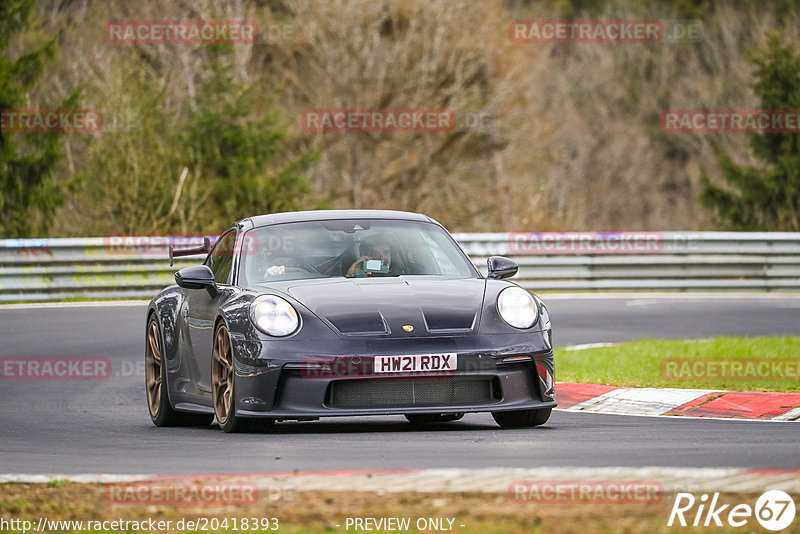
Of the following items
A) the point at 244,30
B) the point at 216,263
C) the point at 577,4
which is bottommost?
the point at 216,263

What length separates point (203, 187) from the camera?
28922 mm

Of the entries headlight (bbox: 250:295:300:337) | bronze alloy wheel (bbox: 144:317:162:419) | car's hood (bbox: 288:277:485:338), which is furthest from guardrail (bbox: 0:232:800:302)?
headlight (bbox: 250:295:300:337)

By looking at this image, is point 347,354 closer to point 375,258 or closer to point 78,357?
point 375,258

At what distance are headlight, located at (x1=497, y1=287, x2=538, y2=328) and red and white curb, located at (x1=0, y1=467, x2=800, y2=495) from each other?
2.44 m

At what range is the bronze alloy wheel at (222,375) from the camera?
29.9ft

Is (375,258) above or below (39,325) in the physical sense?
above

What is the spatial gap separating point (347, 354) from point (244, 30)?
99.4ft

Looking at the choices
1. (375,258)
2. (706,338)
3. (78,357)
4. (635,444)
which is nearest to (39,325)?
(78,357)

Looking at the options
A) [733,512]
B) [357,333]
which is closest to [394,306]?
[357,333]

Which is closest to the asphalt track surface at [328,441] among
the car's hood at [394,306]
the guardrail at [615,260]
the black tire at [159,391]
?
the black tire at [159,391]

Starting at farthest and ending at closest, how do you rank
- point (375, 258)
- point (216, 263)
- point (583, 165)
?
1. point (583, 165)
2. point (216, 263)
3. point (375, 258)

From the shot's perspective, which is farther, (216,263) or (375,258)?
(216,263)

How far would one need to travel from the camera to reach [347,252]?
9.91 meters

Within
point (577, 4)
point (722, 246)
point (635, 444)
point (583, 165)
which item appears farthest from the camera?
point (577, 4)
